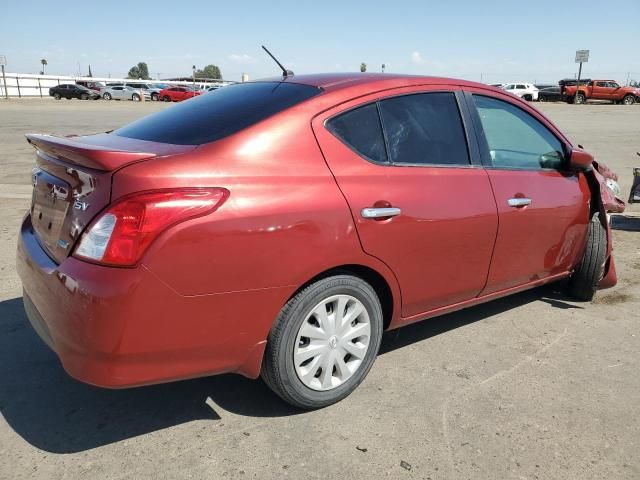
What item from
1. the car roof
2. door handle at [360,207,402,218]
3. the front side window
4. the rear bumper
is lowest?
the rear bumper

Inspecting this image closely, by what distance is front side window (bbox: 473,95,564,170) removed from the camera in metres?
3.48

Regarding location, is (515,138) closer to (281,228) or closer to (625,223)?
(281,228)

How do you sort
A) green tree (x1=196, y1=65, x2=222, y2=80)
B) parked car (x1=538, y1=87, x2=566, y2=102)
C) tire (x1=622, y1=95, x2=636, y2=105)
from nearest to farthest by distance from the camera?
tire (x1=622, y1=95, x2=636, y2=105)
parked car (x1=538, y1=87, x2=566, y2=102)
green tree (x1=196, y1=65, x2=222, y2=80)

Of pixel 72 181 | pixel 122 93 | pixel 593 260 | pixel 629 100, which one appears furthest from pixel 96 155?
pixel 122 93

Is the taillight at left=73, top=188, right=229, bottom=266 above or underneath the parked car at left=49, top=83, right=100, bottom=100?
underneath

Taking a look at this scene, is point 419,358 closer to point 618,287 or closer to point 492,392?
point 492,392

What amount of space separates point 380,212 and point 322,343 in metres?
0.71

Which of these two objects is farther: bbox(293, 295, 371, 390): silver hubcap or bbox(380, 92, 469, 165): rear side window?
bbox(380, 92, 469, 165): rear side window

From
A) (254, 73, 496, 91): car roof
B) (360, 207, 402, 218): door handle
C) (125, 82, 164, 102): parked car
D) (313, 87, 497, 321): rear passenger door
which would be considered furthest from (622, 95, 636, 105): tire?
(360, 207, 402, 218): door handle

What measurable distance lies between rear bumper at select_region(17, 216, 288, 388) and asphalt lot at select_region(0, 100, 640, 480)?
0.40 m

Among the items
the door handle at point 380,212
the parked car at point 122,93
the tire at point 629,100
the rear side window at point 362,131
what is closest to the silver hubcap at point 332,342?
the door handle at point 380,212

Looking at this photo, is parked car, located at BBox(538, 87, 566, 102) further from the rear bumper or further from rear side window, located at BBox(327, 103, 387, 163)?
the rear bumper

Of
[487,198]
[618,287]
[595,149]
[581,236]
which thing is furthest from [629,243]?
[595,149]

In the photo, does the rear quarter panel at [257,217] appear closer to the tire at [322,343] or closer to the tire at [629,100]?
the tire at [322,343]
